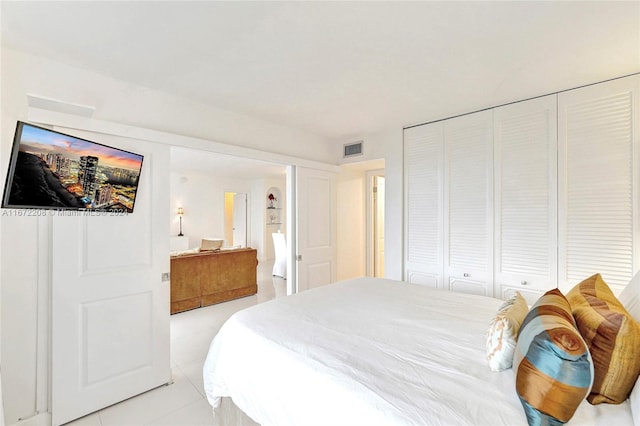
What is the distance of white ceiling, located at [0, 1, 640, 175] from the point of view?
1.50m

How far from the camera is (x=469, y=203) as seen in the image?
300cm

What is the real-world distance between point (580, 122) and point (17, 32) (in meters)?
4.07

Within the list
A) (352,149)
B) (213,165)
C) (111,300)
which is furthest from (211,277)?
(352,149)

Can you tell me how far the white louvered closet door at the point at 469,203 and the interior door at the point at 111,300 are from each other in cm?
285

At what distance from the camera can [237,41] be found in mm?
1763

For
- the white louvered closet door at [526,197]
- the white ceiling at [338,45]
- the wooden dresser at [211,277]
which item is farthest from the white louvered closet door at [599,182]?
the wooden dresser at [211,277]

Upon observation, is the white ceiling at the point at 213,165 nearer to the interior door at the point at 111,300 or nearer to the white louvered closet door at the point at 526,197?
the interior door at the point at 111,300

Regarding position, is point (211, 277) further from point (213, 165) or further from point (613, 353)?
point (613, 353)

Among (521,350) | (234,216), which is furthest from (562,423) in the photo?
(234,216)

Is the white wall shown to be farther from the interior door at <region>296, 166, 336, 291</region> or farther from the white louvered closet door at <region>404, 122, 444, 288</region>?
the white louvered closet door at <region>404, 122, 444, 288</region>

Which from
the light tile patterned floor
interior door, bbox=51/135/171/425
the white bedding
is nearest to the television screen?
interior door, bbox=51/135/171/425

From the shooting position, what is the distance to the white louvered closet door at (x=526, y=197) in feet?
8.32

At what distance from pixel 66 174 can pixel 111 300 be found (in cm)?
103

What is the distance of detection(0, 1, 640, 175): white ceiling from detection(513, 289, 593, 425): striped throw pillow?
1553 mm
